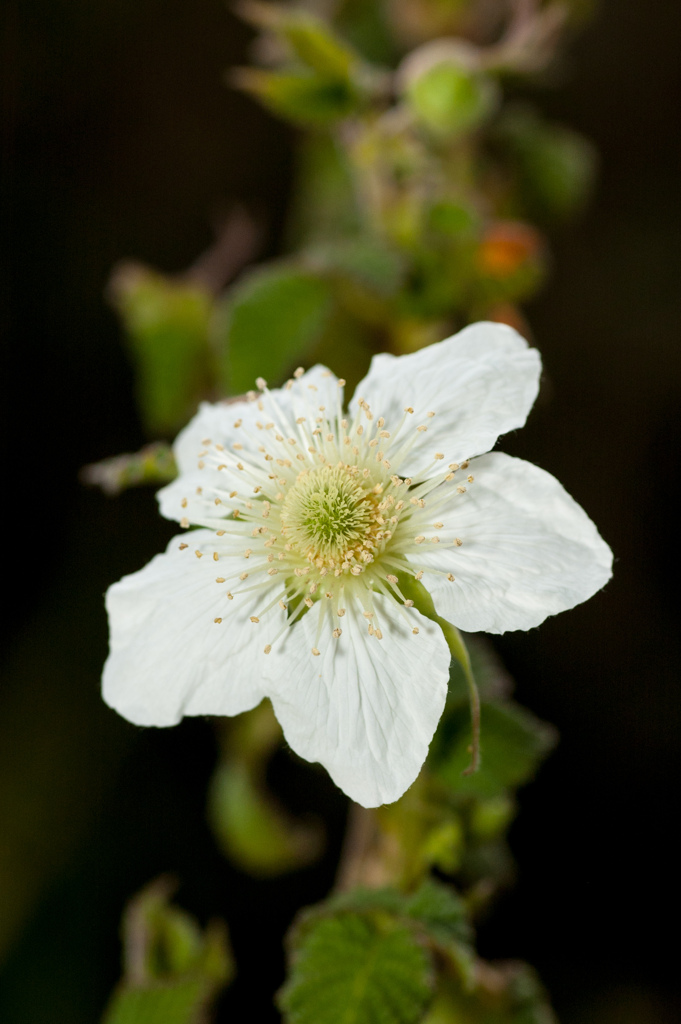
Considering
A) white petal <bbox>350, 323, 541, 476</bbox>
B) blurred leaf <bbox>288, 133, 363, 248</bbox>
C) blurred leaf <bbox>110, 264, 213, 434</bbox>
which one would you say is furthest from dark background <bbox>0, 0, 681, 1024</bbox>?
white petal <bbox>350, 323, 541, 476</bbox>

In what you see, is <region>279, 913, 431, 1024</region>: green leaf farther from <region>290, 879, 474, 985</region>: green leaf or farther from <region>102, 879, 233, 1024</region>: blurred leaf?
<region>102, 879, 233, 1024</region>: blurred leaf

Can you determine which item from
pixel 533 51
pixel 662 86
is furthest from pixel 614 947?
pixel 662 86

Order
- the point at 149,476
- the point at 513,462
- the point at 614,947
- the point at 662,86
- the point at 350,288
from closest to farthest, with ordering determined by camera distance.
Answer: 1. the point at 513,462
2. the point at 149,476
3. the point at 350,288
4. the point at 614,947
5. the point at 662,86

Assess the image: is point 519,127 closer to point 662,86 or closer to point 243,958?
point 662,86

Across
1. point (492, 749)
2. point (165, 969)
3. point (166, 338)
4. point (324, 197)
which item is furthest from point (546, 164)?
point (165, 969)

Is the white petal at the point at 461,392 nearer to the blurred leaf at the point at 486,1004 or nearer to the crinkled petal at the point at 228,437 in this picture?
the crinkled petal at the point at 228,437

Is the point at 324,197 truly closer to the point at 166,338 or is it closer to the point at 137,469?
the point at 166,338
